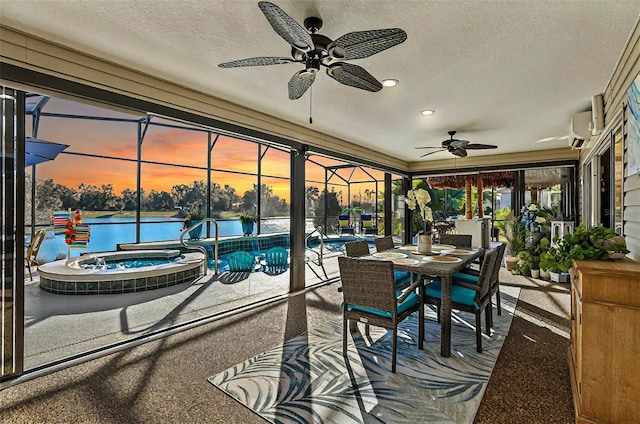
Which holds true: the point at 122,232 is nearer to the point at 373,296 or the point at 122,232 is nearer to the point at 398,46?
the point at 373,296

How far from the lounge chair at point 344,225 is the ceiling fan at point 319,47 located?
4.68m

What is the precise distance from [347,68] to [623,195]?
8.14ft

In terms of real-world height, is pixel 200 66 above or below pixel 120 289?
above

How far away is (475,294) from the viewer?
2.92 meters

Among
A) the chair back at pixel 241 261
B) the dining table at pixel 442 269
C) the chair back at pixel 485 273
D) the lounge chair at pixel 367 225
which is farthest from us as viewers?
the lounge chair at pixel 367 225

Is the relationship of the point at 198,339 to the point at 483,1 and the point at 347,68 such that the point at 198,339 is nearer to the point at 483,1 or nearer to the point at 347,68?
the point at 347,68

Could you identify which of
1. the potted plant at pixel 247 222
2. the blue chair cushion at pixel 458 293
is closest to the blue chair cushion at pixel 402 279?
the blue chair cushion at pixel 458 293

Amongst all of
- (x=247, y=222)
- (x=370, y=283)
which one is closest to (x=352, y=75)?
(x=370, y=283)

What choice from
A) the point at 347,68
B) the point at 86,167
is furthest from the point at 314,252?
the point at 347,68

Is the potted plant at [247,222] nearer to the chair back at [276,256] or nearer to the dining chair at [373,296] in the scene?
the chair back at [276,256]

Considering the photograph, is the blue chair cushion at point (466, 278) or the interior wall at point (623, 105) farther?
the blue chair cushion at point (466, 278)

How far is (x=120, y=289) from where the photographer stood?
425cm

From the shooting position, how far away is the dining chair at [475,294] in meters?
2.87

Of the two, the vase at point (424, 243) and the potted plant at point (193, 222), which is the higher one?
the potted plant at point (193, 222)
